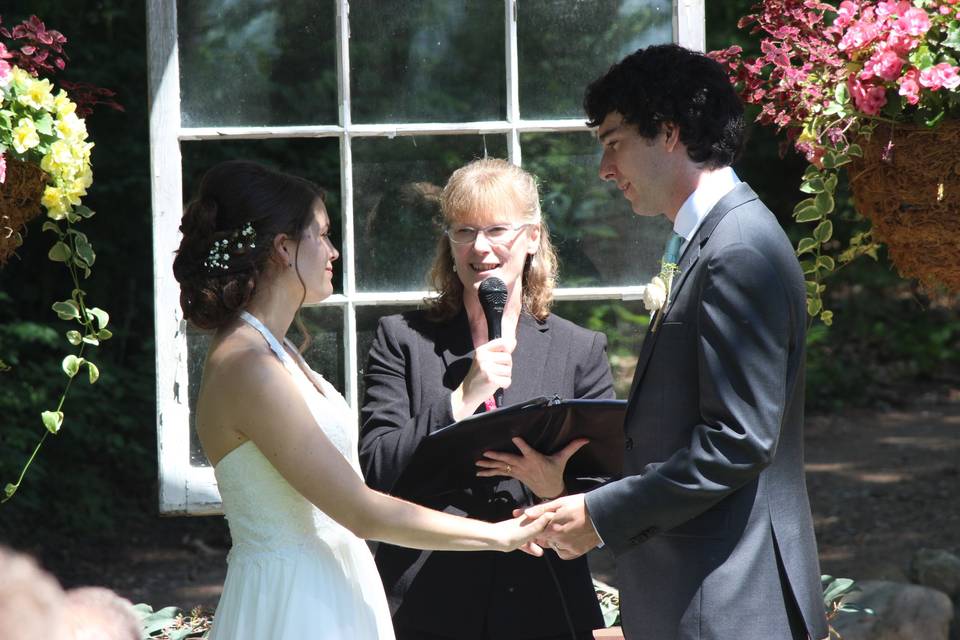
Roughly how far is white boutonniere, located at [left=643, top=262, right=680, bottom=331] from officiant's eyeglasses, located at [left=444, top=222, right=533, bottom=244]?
56 centimetres

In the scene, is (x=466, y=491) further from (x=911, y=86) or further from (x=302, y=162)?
(x=302, y=162)

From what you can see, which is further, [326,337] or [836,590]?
[836,590]

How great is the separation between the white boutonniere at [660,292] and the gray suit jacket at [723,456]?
41 mm

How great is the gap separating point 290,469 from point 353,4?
5.22ft

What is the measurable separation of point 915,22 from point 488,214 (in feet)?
3.31

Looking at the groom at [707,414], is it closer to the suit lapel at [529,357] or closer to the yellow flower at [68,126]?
the suit lapel at [529,357]

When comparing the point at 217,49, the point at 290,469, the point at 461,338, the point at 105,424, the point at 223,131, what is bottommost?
the point at 105,424

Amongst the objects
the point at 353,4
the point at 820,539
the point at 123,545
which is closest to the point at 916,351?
the point at 820,539

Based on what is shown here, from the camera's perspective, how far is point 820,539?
7254 mm

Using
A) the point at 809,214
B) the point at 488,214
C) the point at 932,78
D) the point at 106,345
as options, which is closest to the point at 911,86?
the point at 932,78

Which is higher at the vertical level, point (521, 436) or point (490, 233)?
point (490, 233)

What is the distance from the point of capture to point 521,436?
2547 millimetres

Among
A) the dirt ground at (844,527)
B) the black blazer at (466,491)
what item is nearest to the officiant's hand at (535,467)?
the black blazer at (466,491)

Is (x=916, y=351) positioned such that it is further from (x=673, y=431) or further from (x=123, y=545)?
(x=673, y=431)
